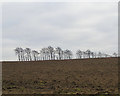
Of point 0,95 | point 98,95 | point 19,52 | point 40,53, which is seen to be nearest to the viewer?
point 98,95

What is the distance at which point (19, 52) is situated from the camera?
3059 inches

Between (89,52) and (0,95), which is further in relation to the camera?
(89,52)

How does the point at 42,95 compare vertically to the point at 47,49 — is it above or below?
below

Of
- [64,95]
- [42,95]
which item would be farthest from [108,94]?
[42,95]

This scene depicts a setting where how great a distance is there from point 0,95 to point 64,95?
14.0ft

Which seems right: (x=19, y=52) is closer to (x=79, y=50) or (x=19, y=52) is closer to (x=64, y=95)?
(x=79, y=50)

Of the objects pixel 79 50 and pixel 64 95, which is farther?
pixel 79 50

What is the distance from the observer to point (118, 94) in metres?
11.4

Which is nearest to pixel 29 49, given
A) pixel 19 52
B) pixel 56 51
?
pixel 19 52

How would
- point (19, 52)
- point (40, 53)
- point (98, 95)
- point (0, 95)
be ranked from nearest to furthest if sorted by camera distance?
point (98, 95)
point (0, 95)
point (19, 52)
point (40, 53)

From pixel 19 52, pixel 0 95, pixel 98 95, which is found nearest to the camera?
pixel 98 95

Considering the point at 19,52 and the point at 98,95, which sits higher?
the point at 19,52

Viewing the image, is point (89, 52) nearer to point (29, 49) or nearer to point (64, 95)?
point (29, 49)

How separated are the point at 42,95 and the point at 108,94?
4.19 metres
